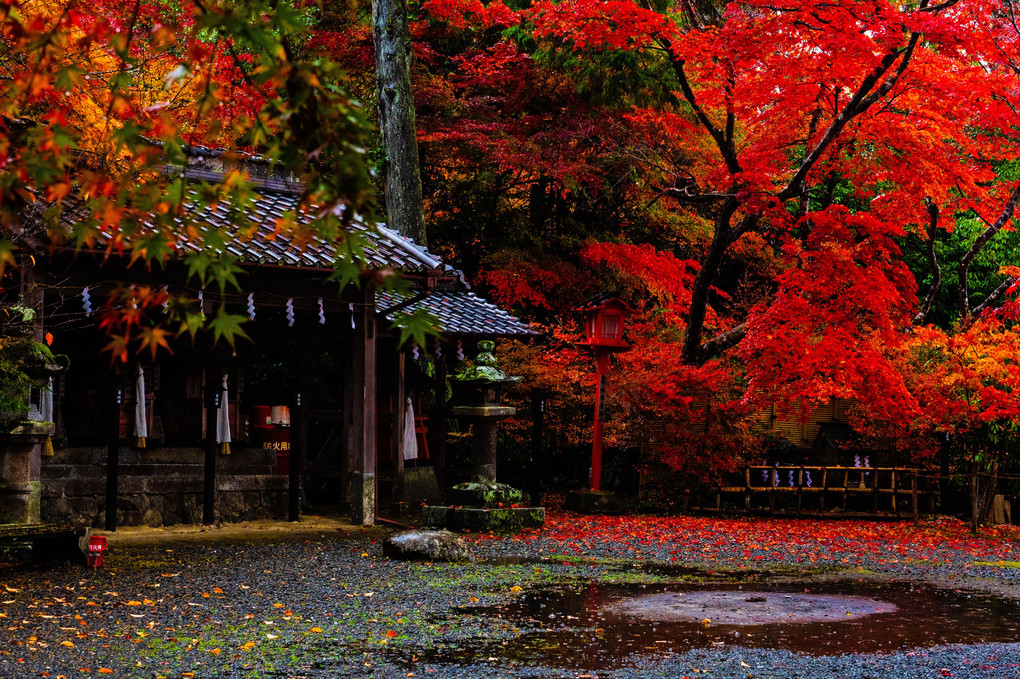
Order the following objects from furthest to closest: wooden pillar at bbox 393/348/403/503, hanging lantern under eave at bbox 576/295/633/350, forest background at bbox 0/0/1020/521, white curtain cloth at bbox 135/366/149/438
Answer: hanging lantern under eave at bbox 576/295/633/350 < forest background at bbox 0/0/1020/521 < wooden pillar at bbox 393/348/403/503 < white curtain cloth at bbox 135/366/149/438

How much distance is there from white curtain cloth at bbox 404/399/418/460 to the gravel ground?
3.33 meters

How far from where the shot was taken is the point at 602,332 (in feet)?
59.3

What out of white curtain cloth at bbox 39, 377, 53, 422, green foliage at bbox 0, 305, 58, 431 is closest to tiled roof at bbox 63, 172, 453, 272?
green foliage at bbox 0, 305, 58, 431

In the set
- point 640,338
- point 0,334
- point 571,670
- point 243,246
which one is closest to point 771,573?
point 571,670

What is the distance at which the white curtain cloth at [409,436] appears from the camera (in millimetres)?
18281

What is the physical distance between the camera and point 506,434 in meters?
22.1

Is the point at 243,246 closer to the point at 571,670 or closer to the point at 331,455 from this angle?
the point at 331,455

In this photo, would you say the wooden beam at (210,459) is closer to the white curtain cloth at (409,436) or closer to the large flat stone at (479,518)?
the large flat stone at (479,518)

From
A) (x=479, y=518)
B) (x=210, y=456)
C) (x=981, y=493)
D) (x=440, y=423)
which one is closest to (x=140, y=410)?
(x=210, y=456)

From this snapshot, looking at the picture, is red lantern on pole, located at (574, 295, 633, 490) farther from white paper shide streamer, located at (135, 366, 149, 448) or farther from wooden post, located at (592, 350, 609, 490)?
white paper shide streamer, located at (135, 366, 149, 448)

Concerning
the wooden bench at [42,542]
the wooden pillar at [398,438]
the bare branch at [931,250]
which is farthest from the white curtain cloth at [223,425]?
the bare branch at [931,250]

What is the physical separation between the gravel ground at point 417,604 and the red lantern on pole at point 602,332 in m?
3.63

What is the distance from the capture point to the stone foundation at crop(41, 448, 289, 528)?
44.8ft

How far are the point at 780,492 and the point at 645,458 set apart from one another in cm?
267
